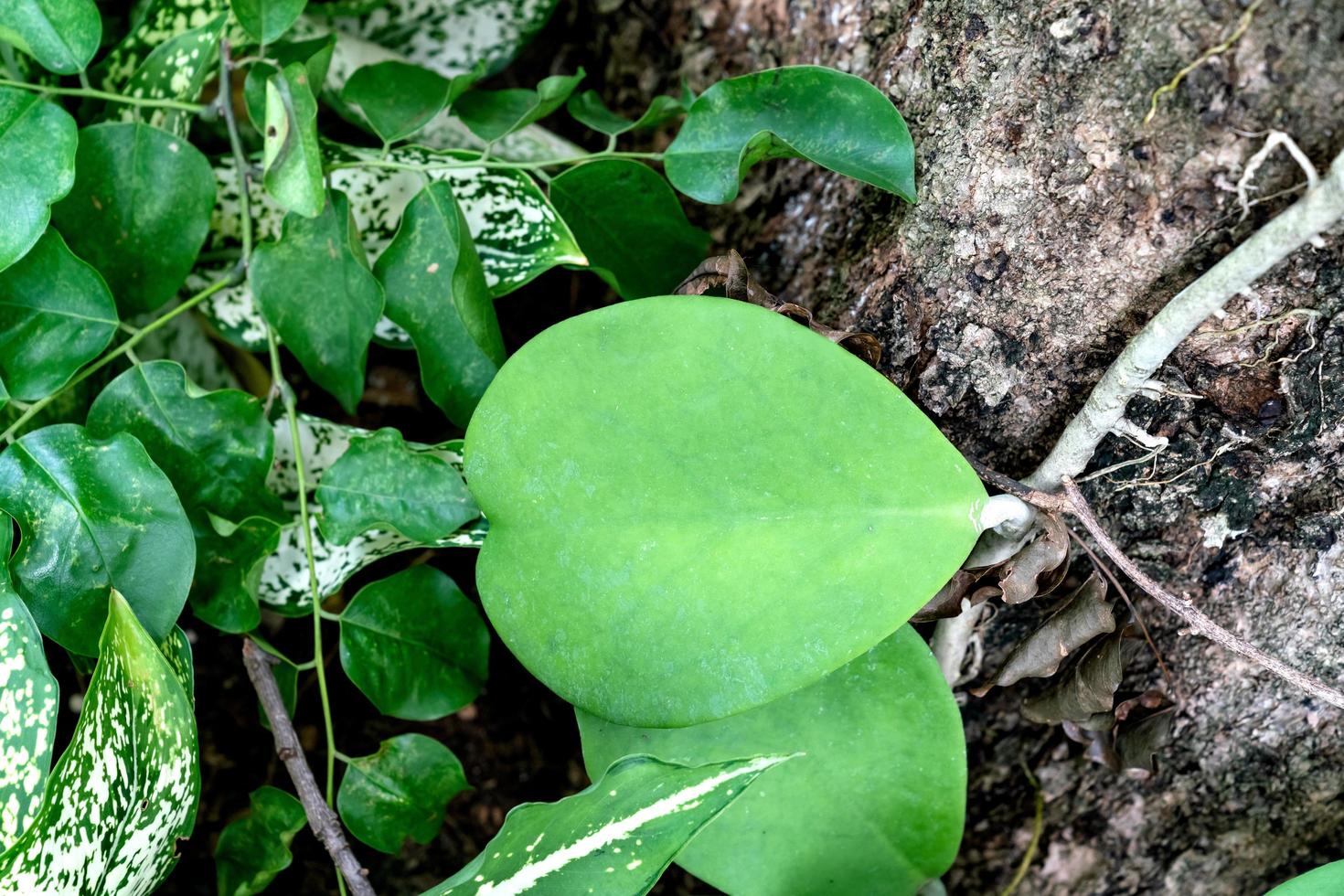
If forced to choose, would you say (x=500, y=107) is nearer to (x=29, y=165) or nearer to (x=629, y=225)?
(x=629, y=225)

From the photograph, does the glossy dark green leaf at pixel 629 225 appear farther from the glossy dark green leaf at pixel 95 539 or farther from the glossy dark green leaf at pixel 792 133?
the glossy dark green leaf at pixel 95 539

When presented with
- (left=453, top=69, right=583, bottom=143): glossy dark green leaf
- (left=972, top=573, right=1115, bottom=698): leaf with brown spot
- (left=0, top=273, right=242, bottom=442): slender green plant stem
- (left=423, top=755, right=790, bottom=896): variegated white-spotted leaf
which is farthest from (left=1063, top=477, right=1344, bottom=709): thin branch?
(left=0, top=273, right=242, bottom=442): slender green plant stem

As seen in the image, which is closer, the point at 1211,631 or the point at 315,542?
the point at 1211,631

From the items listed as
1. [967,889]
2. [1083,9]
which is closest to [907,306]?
[1083,9]

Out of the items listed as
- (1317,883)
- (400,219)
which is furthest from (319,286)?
(1317,883)

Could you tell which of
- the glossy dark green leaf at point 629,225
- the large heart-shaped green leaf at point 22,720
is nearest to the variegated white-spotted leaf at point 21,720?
the large heart-shaped green leaf at point 22,720

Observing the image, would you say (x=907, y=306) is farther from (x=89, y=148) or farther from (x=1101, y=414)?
(x=89, y=148)

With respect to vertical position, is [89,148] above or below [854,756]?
above
